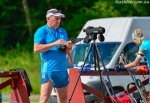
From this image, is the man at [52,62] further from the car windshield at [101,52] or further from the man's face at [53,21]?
the car windshield at [101,52]

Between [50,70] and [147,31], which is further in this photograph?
[147,31]

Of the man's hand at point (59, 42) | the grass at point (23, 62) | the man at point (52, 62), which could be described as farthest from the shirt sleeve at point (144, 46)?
the grass at point (23, 62)

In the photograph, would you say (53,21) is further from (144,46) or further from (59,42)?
(144,46)

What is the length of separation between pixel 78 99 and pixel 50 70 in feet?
6.51

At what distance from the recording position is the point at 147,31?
15.6 m

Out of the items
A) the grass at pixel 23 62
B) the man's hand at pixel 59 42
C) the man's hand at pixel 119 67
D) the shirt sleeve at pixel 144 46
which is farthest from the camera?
the grass at pixel 23 62

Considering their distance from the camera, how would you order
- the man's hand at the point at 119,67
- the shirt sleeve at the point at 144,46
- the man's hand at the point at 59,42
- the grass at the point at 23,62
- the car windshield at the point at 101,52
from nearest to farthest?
the man's hand at the point at 59,42, the shirt sleeve at the point at 144,46, the man's hand at the point at 119,67, the car windshield at the point at 101,52, the grass at the point at 23,62

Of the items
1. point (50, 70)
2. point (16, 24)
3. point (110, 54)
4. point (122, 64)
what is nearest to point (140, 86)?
point (122, 64)

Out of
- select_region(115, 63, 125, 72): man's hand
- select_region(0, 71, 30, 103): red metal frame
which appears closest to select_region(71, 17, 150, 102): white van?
select_region(115, 63, 125, 72): man's hand

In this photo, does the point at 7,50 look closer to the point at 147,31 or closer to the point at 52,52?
the point at 147,31

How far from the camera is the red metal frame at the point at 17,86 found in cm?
1021

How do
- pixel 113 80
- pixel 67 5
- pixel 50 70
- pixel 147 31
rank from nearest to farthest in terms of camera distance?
1. pixel 50 70
2. pixel 113 80
3. pixel 147 31
4. pixel 67 5

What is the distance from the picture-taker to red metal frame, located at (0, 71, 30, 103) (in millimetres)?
10209

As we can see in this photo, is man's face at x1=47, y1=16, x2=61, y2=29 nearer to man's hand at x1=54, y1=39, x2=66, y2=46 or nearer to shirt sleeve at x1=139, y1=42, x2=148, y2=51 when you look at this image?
man's hand at x1=54, y1=39, x2=66, y2=46
